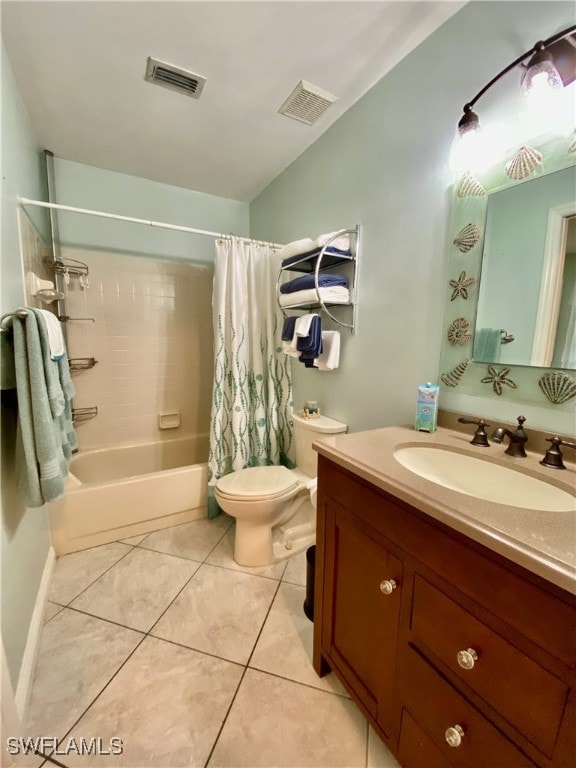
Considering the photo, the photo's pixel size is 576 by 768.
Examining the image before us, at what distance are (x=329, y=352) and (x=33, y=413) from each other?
127cm

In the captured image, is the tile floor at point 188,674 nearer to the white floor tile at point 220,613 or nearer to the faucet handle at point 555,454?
the white floor tile at point 220,613

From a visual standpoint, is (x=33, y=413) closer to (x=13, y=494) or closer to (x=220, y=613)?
(x=13, y=494)

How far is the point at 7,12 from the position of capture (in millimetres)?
1098

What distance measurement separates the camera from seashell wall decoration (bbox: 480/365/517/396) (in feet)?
3.27

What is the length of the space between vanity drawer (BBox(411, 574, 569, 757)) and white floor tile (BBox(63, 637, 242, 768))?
0.78m

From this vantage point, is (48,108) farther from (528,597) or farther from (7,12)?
(528,597)

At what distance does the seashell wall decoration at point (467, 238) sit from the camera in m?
1.06

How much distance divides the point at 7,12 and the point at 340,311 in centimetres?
170

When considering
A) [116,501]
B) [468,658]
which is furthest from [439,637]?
[116,501]

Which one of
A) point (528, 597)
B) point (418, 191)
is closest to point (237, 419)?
point (418, 191)

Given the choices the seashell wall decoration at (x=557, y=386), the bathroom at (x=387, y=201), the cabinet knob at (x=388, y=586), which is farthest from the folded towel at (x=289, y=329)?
the cabinet knob at (x=388, y=586)

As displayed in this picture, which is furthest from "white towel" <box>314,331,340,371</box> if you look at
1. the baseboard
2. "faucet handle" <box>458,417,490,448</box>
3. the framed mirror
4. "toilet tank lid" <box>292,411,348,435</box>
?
the baseboard

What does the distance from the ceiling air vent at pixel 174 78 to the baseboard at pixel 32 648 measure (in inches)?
91.8

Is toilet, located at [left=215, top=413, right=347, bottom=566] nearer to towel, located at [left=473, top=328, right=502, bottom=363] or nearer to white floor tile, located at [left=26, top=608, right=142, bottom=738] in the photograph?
white floor tile, located at [left=26, top=608, right=142, bottom=738]
